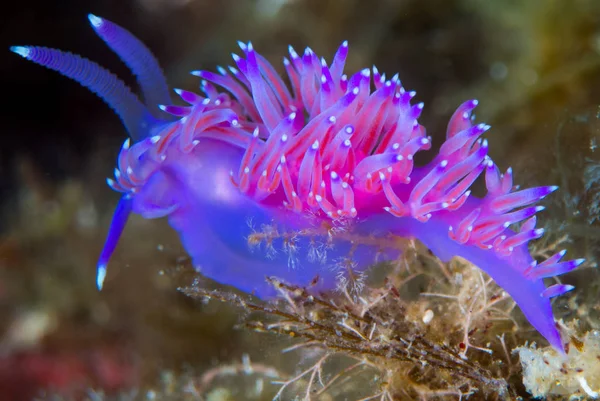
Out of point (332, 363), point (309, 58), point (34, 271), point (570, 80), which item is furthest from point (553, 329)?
point (34, 271)

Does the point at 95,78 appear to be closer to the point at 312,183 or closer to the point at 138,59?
the point at 138,59

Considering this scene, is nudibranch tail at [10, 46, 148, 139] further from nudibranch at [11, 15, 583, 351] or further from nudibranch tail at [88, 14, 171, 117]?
nudibranch tail at [88, 14, 171, 117]

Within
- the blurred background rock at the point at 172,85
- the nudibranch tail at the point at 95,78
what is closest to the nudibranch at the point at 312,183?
the nudibranch tail at the point at 95,78

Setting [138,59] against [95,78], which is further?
[138,59]

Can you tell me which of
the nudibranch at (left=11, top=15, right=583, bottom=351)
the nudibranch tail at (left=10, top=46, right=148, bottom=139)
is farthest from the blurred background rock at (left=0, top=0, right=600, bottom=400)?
the nudibranch tail at (left=10, top=46, right=148, bottom=139)

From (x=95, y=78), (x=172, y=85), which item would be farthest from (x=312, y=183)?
(x=172, y=85)

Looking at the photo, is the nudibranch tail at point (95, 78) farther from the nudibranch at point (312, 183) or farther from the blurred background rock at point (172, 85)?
the blurred background rock at point (172, 85)
